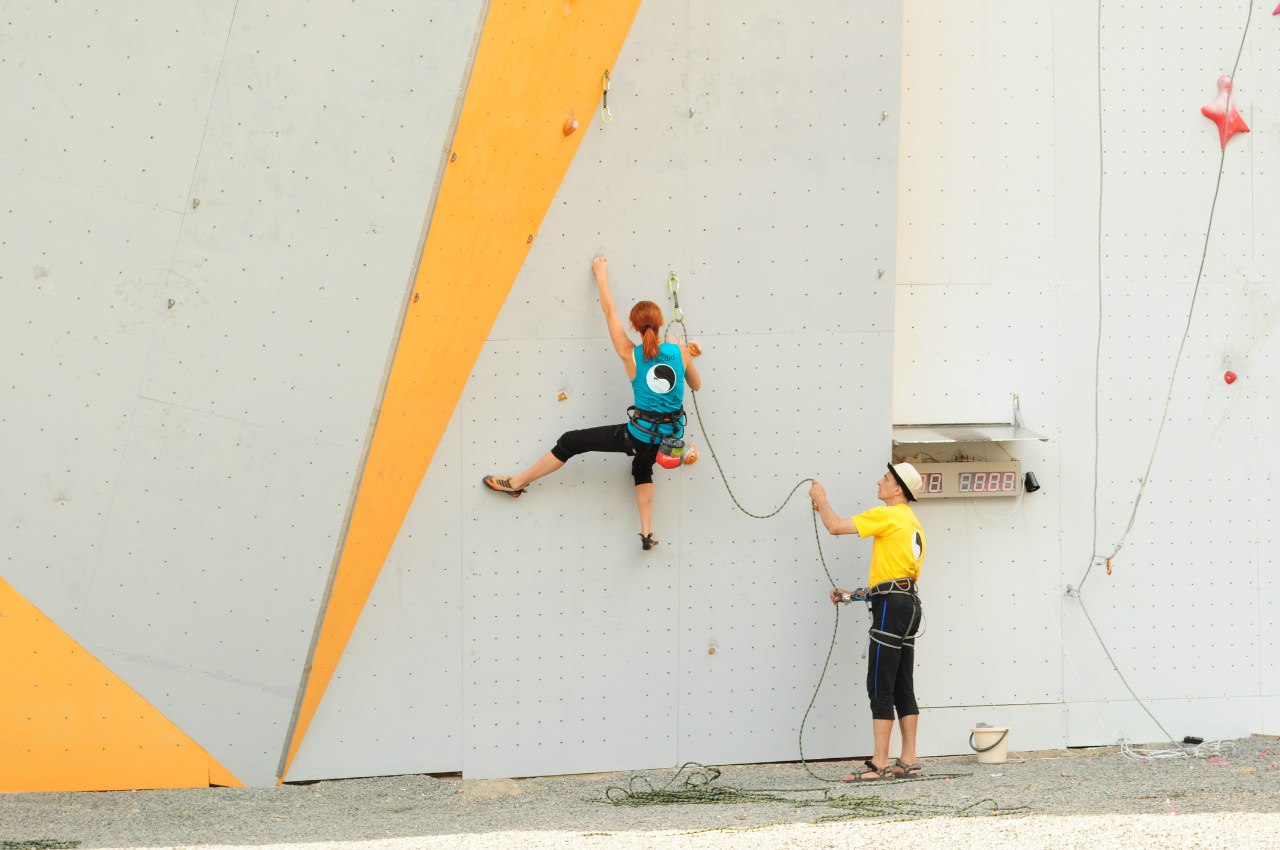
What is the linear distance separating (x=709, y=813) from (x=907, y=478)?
1.56 meters

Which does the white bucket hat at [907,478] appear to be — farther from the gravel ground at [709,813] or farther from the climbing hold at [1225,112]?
the climbing hold at [1225,112]

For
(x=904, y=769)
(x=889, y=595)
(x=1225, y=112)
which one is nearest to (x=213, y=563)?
(x=889, y=595)

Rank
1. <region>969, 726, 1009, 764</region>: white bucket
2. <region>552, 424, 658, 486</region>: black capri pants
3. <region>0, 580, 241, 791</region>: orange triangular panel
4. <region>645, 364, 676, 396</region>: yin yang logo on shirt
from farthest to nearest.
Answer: <region>969, 726, 1009, 764</region>: white bucket, <region>552, 424, 658, 486</region>: black capri pants, <region>645, 364, 676, 396</region>: yin yang logo on shirt, <region>0, 580, 241, 791</region>: orange triangular panel

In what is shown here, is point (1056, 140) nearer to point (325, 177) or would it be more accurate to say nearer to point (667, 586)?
point (667, 586)

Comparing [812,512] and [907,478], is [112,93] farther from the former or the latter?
[907,478]

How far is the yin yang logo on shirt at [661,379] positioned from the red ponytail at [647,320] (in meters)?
0.06

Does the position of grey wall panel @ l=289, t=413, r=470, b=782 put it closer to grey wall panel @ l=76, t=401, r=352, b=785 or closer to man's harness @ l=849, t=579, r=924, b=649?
grey wall panel @ l=76, t=401, r=352, b=785

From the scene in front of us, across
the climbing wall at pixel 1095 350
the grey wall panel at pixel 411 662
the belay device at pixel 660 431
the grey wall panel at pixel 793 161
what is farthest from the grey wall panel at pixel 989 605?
the grey wall panel at pixel 411 662

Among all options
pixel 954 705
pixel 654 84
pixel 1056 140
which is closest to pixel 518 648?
pixel 954 705

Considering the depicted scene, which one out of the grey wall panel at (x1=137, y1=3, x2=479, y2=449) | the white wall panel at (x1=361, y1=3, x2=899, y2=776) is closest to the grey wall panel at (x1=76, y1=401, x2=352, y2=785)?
the grey wall panel at (x1=137, y1=3, x2=479, y2=449)

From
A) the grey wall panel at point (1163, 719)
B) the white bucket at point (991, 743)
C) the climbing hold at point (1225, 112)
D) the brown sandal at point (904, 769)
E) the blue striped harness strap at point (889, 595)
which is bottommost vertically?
the brown sandal at point (904, 769)

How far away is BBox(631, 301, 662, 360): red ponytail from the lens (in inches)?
199

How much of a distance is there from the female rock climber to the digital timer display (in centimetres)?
116

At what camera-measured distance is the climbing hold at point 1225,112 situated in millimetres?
5895
